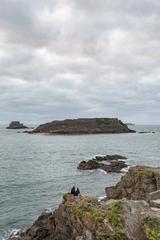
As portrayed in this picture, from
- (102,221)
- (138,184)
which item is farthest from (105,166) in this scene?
(102,221)

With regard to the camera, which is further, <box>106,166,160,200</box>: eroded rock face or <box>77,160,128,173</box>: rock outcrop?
<box>77,160,128,173</box>: rock outcrop

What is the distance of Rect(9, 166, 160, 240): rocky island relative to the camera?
699 inches

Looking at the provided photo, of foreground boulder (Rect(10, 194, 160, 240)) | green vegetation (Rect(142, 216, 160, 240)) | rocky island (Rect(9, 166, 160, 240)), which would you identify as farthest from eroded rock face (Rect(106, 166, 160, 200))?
green vegetation (Rect(142, 216, 160, 240))

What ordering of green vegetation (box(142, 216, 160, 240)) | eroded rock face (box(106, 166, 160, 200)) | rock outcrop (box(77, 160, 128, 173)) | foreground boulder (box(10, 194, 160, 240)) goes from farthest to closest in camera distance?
rock outcrop (box(77, 160, 128, 173)) → eroded rock face (box(106, 166, 160, 200)) → foreground boulder (box(10, 194, 160, 240)) → green vegetation (box(142, 216, 160, 240))

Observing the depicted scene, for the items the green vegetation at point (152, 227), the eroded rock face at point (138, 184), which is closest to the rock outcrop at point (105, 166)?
the eroded rock face at point (138, 184)

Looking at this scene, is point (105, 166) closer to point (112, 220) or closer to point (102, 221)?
point (102, 221)

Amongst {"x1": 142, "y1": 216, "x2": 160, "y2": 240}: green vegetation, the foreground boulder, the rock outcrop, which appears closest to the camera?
{"x1": 142, "y1": 216, "x2": 160, "y2": 240}: green vegetation

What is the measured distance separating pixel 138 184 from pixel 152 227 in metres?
16.2

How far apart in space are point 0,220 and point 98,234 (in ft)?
61.0

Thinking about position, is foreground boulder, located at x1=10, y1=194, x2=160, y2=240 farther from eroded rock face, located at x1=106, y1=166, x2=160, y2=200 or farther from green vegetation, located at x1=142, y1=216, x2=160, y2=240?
eroded rock face, located at x1=106, y1=166, x2=160, y2=200

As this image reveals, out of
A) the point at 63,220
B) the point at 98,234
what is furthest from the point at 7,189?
the point at 98,234

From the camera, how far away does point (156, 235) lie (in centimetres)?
1708

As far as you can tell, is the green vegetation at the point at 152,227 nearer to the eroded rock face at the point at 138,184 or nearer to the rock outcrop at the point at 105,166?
the eroded rock face at the point at 138,184

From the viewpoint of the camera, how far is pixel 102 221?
1875 centimetres
